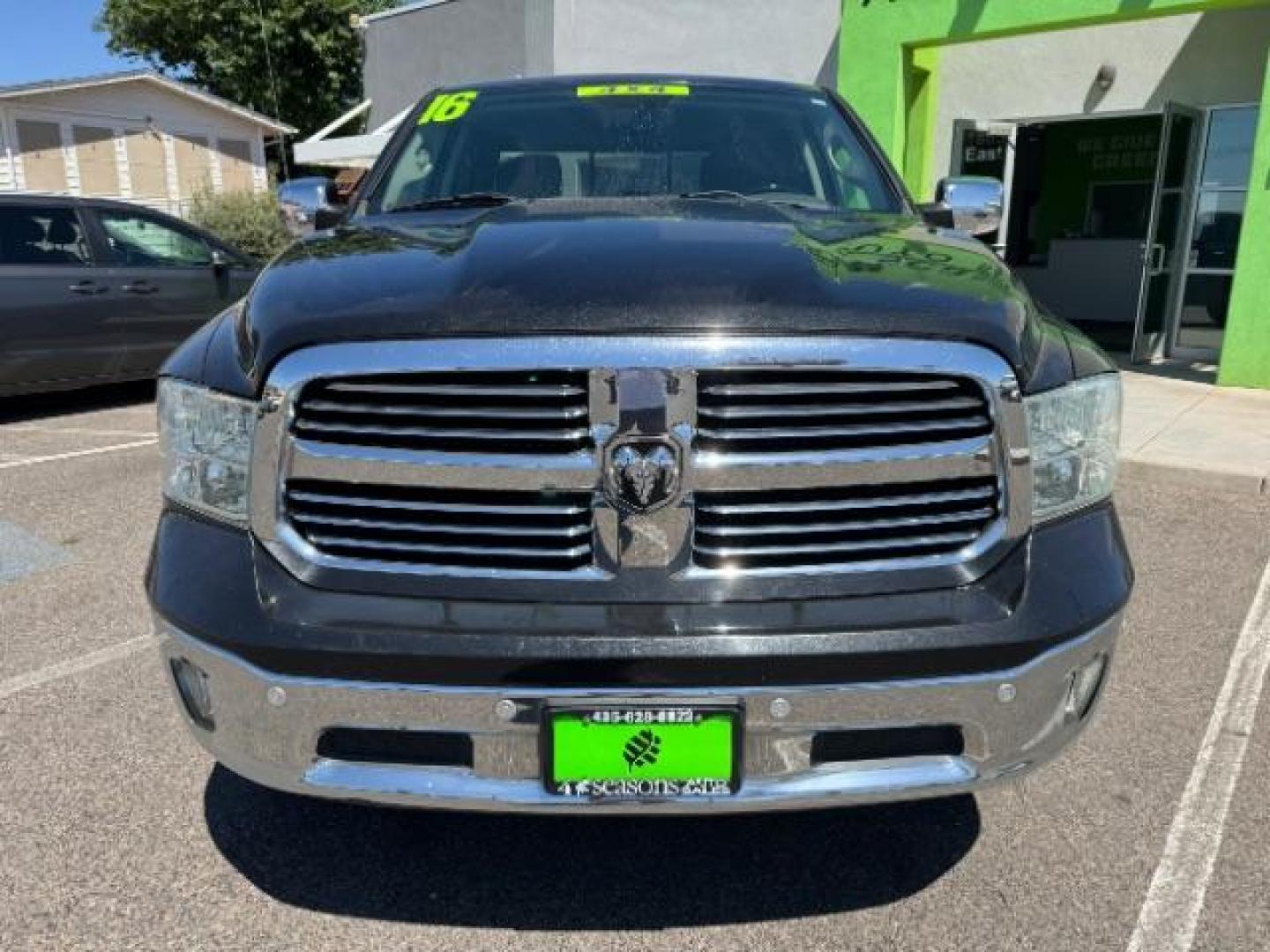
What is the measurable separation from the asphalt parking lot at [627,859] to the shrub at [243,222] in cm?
1709

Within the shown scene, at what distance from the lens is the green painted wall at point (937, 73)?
340 inches

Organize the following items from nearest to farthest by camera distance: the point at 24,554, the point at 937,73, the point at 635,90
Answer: the point at 635,90
the point at 24,554
the point at 937,73

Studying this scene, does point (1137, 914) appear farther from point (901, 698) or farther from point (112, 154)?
point (112, 154)

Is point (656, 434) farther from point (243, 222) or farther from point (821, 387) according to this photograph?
point (243, 222)

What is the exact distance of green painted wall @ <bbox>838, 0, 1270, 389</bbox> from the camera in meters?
8.63

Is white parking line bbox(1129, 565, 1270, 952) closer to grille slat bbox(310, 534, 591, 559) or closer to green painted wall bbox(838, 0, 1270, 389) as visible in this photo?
grille slat bbox(310, 534, 591, 559)

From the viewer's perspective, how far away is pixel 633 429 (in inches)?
71.1

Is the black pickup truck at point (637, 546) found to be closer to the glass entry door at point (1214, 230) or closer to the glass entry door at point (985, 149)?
the glass entry door at point (1214, 230)

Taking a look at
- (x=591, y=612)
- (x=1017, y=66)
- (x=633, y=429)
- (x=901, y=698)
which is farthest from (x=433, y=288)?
(x=1017, y=66)

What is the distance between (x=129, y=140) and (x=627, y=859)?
26343 millimetres

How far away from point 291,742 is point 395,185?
2.05 metres

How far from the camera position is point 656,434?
1.81m

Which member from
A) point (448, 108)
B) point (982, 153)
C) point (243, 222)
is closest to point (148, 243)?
point (448, 108)

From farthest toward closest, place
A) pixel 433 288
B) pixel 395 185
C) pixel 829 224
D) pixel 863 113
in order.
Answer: pixel 863 113 < pixel 395 185 < pixel 829 224 < pixel 433 288
